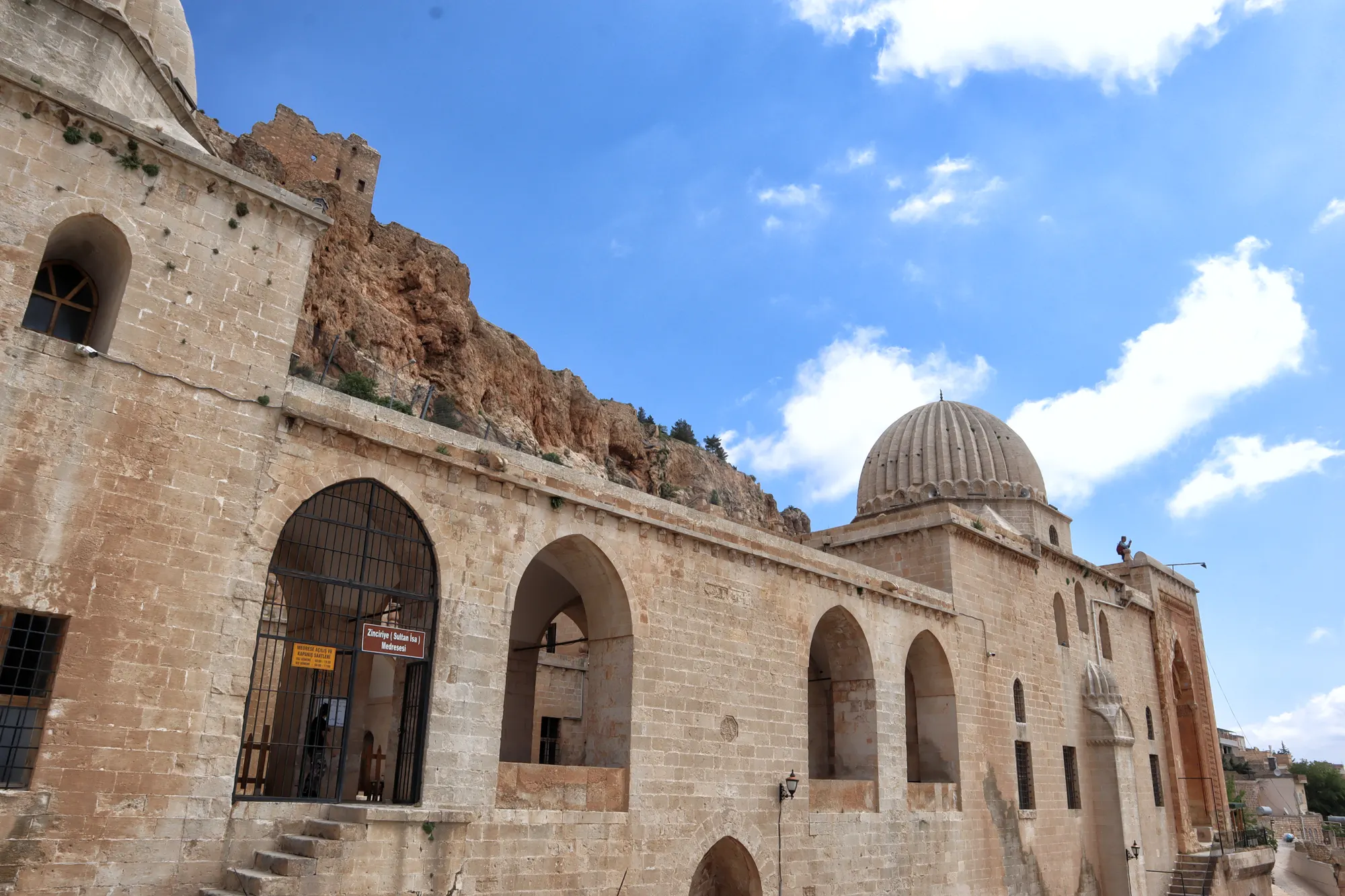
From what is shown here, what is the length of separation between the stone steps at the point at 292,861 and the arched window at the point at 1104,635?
18550mm

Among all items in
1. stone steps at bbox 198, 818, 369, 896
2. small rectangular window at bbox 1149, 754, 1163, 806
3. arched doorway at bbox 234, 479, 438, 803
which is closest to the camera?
stone steps at bbox 198, 818, 369, 896

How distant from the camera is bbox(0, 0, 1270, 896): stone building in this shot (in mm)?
7484

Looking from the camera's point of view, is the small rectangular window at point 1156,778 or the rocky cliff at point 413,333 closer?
the small rectangular window at point 1156,778

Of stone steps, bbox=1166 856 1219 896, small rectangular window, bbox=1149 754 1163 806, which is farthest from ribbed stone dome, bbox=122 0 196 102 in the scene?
stone steps, bbox=1166 856 1219 896

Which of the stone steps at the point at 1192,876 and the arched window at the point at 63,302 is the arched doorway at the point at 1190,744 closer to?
the stone steps at the point at 1192,876

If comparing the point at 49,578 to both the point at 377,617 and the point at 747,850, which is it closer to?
the point at 377,617

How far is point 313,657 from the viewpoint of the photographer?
8953mm

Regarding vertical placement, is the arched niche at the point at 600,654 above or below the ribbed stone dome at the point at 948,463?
below

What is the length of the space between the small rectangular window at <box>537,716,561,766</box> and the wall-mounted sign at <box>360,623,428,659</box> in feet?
31.6

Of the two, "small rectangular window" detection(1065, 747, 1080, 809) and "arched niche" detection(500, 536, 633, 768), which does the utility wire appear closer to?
"arched niche" detection(500, 536, 633, 768)

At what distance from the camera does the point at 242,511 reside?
8539mm

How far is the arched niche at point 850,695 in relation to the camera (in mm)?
14890

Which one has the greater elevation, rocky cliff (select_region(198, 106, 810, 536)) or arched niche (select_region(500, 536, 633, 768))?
rocky cliff (select_region(198, 106, 810, 536))

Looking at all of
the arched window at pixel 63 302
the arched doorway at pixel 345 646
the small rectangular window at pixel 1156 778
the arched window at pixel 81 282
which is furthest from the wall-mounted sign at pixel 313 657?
the small rectangular window at pixel 1156 778
